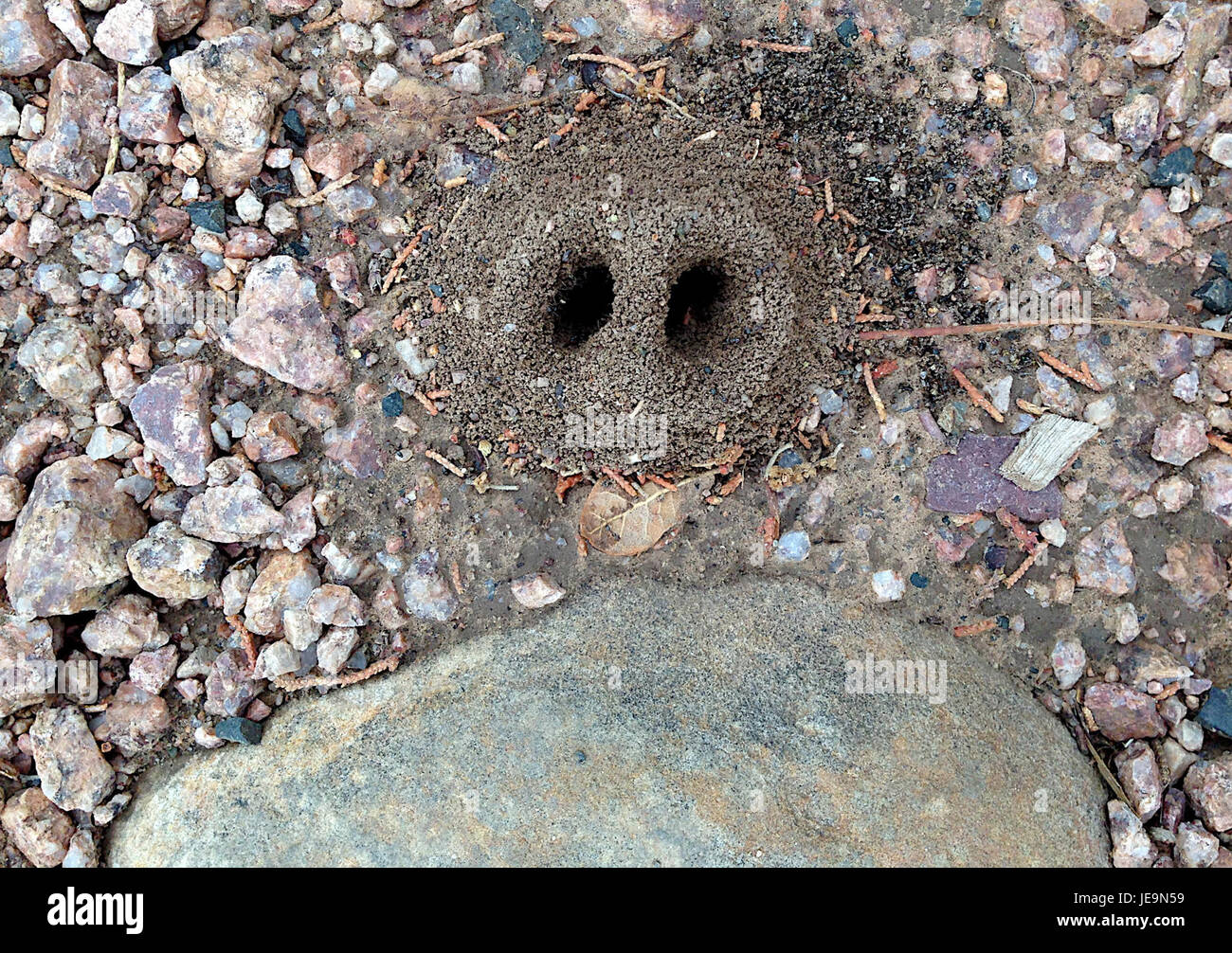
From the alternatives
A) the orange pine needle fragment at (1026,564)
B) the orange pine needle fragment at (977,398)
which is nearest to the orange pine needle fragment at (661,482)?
the orange pine needle fragment at (977,398)

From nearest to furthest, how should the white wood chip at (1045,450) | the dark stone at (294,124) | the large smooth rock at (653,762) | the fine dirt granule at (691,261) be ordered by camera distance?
the large smooth rock at (653,762), the fine dirt granule at (691,261), the white wood chip at (1045,450), the dark stone at (294,124)

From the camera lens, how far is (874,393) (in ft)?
10.1

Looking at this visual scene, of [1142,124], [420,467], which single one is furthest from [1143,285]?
[420,467]

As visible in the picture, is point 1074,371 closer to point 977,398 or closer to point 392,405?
point 977,398

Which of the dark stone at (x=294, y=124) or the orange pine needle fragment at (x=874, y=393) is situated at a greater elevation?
the dark stone at (x=294, y=124)

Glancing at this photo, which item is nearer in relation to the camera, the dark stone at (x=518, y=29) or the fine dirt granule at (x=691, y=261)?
the fine dirt granule at (x=691, y=261)

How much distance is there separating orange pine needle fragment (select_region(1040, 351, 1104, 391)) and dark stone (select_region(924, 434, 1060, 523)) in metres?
0.28

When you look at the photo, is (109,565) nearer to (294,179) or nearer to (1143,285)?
(294,179)

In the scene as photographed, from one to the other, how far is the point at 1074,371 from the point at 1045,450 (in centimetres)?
29

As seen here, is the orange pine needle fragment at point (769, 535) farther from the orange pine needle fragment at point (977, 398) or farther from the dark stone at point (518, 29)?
the dark stone at point (518, 29)

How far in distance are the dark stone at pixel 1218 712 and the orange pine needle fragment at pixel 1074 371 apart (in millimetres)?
1157

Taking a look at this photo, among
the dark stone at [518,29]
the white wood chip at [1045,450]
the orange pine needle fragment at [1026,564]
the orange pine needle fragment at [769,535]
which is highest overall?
the dark stone at [518,29]

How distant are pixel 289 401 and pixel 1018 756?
277 cm

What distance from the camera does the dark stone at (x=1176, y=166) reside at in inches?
118
